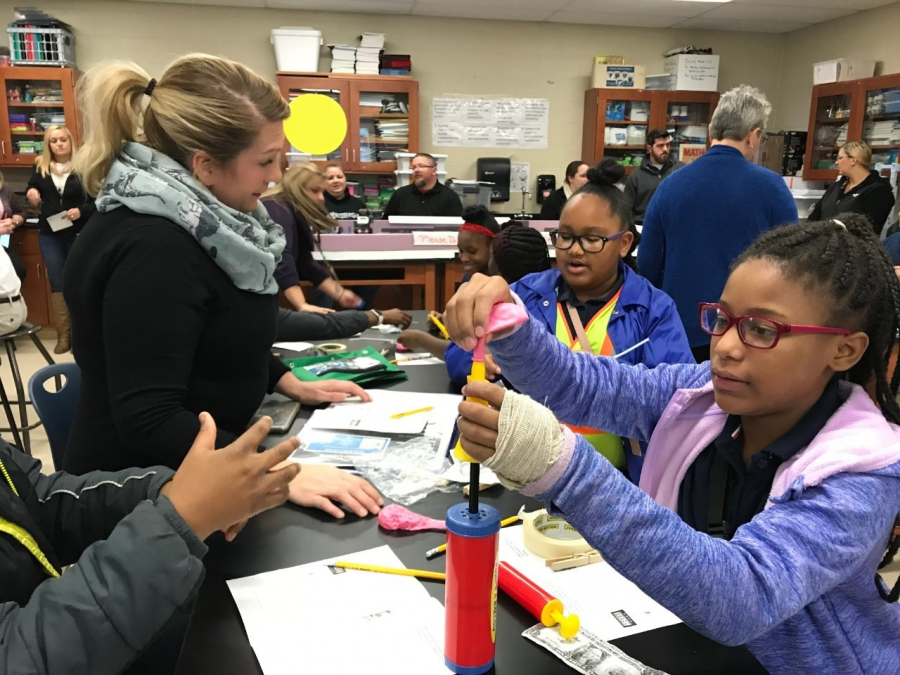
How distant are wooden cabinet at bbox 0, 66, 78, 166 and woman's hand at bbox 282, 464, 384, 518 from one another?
5.77m

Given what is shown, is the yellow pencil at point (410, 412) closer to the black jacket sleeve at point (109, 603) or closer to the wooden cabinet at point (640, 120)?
the black jacket sleeve at point (109, 603)

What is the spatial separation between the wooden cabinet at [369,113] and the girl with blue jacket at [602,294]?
14.8 ft

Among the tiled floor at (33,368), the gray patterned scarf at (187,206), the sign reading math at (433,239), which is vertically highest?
the gray patterned scarf at (187,206)

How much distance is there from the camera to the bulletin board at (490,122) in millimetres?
6723

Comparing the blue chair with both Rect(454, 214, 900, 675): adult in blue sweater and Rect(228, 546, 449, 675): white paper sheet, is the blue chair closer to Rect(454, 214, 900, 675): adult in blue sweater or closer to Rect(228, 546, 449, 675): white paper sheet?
Rect(228, 546, 449, 675): white paper sheet

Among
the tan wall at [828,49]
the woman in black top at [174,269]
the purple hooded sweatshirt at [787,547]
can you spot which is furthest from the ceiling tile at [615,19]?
the purple hooded sweatshirt at [787,547]

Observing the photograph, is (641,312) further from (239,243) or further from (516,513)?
(239,243)

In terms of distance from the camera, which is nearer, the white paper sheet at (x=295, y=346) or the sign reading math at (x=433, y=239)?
the white paper sheet at (x=295, y=346)

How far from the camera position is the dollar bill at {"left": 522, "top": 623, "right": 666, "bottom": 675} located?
2.52 ft

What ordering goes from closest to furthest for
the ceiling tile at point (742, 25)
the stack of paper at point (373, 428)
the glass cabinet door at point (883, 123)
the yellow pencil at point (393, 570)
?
the yellow pencil at point (393, 570) → the stack of paper at point (373, 428) → the glass cabinet door at point (883, 123) → the ceiling tile at point (742, 25)

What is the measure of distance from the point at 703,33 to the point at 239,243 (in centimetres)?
718

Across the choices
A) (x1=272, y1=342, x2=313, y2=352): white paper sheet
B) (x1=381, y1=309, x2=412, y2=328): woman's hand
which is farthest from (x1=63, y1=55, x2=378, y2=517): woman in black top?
(x1=381, y1=309, x2=412, y2=328): woman's hand

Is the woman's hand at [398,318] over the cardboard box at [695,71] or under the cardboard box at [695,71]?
under

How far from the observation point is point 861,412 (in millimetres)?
854
